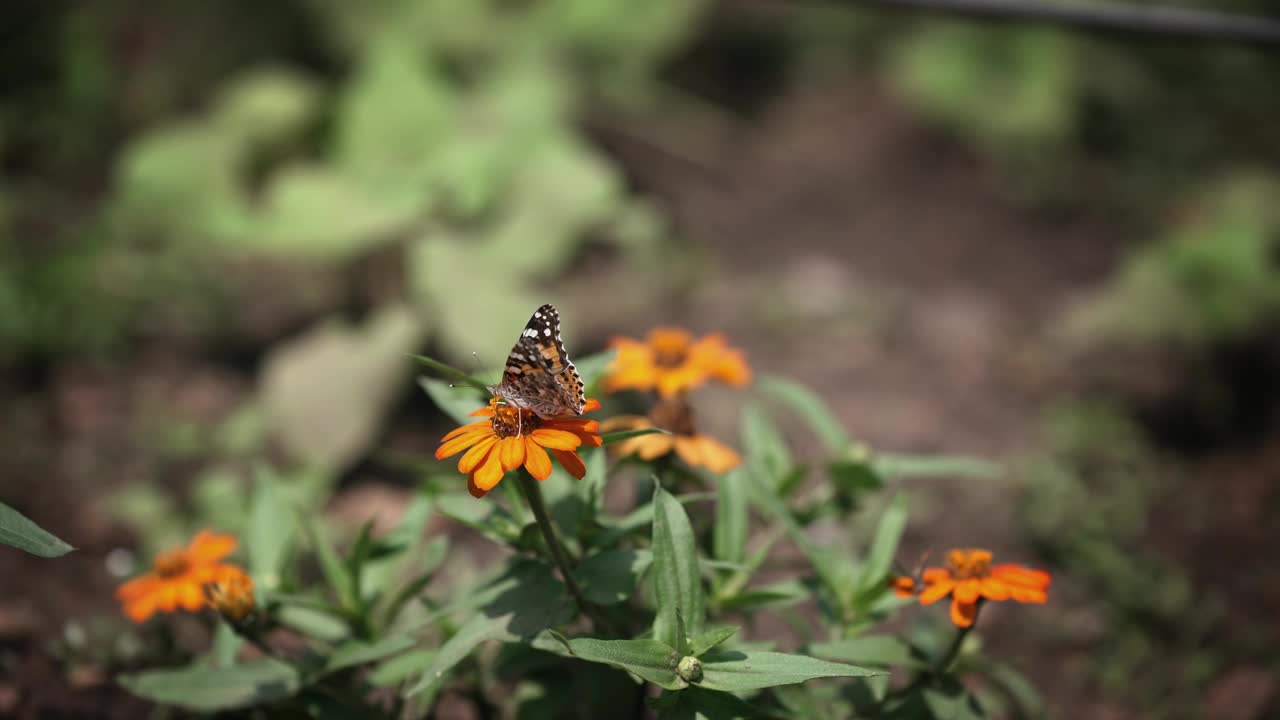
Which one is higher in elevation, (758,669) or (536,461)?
(536,461)

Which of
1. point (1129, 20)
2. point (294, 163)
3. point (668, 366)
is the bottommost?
point (294, 163)

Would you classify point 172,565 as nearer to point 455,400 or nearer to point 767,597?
point 455,400

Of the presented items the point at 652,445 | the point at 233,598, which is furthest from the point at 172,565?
the point at 652,445

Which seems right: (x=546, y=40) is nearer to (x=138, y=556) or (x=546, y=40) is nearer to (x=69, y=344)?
(x=69, y=344)

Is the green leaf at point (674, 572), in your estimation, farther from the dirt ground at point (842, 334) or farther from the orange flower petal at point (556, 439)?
the dirt ground at point (842, 334)

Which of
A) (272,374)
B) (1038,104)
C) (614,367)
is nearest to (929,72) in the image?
(1038,104)

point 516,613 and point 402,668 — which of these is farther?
point 402,668

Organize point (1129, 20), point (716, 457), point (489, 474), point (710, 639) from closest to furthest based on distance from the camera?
point (489, 474) < point (710, 639) < point (716, 457) < point (1129, 20)

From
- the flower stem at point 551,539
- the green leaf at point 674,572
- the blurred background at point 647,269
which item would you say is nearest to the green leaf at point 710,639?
the green leaf at point 674,572

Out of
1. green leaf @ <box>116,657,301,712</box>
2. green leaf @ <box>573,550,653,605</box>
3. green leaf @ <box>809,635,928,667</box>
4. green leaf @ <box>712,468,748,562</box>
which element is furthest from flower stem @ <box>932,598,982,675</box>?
green leaf @ <box>116,657,301,712</box>
